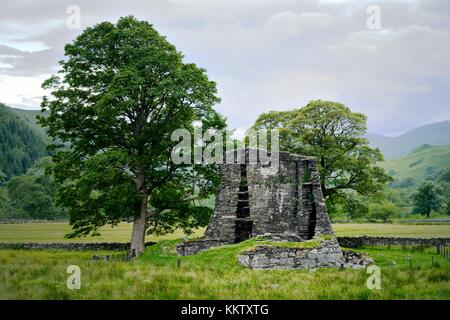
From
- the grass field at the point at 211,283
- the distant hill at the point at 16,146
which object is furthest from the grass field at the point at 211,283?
the distant hill at the point at 16,146

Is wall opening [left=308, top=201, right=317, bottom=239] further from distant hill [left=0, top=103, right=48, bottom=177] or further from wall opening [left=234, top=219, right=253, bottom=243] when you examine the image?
distant hill [left=0, top=103, right=48, bottom=177]

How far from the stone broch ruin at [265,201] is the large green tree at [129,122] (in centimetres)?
156

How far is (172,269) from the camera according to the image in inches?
770

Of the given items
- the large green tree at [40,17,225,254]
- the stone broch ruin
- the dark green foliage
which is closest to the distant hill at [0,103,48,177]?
the dark green foliage

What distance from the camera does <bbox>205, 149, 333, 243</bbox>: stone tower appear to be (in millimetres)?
28062

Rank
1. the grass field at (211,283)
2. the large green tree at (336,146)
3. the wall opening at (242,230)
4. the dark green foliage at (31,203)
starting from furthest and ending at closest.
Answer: the dark green foliage at (31,203), the large green tree at (336,146), the wall opening at (242,230), the grass field at (211,283)

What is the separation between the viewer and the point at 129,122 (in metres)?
29.5

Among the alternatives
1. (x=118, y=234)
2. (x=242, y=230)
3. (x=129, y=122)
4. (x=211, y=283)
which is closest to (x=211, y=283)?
(x=211, y=283)

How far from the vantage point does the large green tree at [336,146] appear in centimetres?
3934

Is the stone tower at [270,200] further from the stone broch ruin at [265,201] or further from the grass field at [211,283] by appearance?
the grass field at [211,283]

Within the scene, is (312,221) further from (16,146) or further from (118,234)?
(16,146)

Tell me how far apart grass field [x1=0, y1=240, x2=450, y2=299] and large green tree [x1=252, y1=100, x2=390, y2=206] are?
19.7 meters
